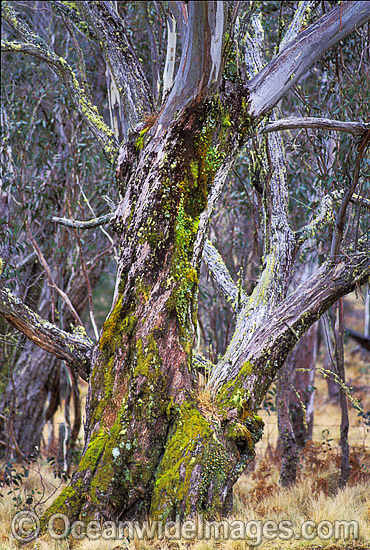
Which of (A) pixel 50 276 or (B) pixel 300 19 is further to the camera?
(A) pixel 50 276

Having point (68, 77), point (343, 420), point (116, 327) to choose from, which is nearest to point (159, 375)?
point (116, 327)

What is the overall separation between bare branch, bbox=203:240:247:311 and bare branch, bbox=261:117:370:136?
1.47m

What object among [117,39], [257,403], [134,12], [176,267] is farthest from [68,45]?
[257,403]

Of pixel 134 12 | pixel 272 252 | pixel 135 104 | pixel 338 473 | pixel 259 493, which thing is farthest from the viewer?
pixel 134 12

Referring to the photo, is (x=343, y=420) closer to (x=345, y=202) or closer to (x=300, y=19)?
(x=345, y=202)

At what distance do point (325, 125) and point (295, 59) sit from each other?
52 cm

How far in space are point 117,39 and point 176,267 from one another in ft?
6.69

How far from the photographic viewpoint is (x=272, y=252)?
464 centimetres

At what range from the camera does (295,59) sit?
3666 mm

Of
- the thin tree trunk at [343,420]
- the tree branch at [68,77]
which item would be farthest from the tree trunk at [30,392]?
the thin tree trunk at [343,420]

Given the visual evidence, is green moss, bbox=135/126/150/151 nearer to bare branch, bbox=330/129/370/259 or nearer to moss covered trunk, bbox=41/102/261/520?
moss covered trunk, bbox=41/102/261/520

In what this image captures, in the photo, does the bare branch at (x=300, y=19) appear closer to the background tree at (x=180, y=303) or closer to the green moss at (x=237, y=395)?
the background tree at (x=180, y=303)

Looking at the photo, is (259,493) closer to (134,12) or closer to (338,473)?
(338,473)

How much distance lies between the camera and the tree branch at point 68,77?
14.3 ft
